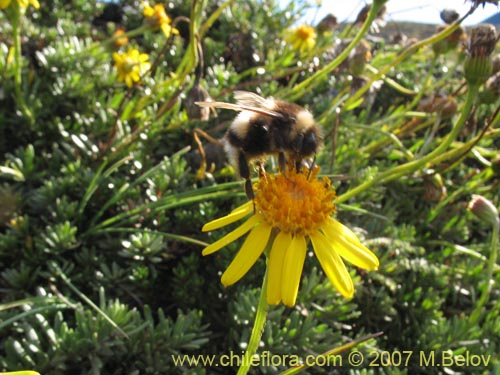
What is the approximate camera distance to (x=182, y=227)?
229 centimetres

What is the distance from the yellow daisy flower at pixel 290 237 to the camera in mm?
1168

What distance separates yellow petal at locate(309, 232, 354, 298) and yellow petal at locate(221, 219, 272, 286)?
0.39 feet

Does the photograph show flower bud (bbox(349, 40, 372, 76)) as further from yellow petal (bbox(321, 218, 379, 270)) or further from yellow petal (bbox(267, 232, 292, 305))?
yellow petal (bbox(267, 232, 292, 305))

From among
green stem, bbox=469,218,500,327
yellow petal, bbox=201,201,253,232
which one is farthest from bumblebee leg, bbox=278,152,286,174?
green stem, bbox=469,218,500,327

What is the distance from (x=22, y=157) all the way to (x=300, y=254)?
1592 millimetres

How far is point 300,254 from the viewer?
1.21m

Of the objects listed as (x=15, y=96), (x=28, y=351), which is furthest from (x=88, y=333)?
(x=15, y=96)

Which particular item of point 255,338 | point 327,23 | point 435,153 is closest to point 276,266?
point 255,338

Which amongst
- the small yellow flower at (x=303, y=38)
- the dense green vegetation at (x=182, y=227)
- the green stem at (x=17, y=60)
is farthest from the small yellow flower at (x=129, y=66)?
the small yellow flower at (x=303, y=38)

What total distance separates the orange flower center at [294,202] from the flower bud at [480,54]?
638 millimetres

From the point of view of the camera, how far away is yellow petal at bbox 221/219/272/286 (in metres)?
1.18

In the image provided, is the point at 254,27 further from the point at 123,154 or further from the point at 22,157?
the point at 22,157

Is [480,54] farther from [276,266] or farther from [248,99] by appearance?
[276,266]

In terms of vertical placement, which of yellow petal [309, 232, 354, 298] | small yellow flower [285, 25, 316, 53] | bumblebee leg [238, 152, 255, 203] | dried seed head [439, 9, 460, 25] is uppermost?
dried seed head [439, 9, 460, 25]
